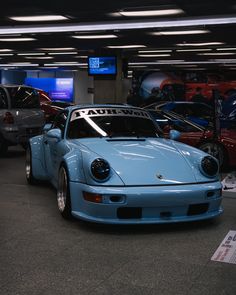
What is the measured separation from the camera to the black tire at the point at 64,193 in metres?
5.14

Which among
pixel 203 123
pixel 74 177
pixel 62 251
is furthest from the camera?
pixel 203 123

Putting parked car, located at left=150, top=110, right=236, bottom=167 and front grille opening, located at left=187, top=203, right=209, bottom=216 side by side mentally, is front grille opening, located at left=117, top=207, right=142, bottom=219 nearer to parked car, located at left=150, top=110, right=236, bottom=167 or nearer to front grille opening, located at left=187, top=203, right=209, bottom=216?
front grille opening, located at left=187, top=203, right=209, bottom=216

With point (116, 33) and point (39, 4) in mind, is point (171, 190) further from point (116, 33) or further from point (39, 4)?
point (116, 33)

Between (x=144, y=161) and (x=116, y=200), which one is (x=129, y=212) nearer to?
(x=116, y=200)

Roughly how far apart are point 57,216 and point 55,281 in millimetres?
1996

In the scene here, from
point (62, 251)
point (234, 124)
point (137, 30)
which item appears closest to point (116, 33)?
point (137, 30)

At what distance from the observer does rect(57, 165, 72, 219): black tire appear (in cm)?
514

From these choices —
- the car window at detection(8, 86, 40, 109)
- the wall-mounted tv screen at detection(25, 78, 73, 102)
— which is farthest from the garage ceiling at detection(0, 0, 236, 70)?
the wall-mounted tv screen at detection(25, 78, 73, 102)

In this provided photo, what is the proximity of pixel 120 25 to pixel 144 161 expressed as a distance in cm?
905

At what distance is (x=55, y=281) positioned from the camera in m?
3.50

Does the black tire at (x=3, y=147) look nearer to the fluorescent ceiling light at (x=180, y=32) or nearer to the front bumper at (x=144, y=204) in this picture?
the front bumper at (x=144, y=204)

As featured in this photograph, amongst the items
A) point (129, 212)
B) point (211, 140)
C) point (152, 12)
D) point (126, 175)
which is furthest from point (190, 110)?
point (129, 212)

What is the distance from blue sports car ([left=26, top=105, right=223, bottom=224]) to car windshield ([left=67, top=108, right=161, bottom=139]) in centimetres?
1

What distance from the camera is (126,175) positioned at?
15.8ft
